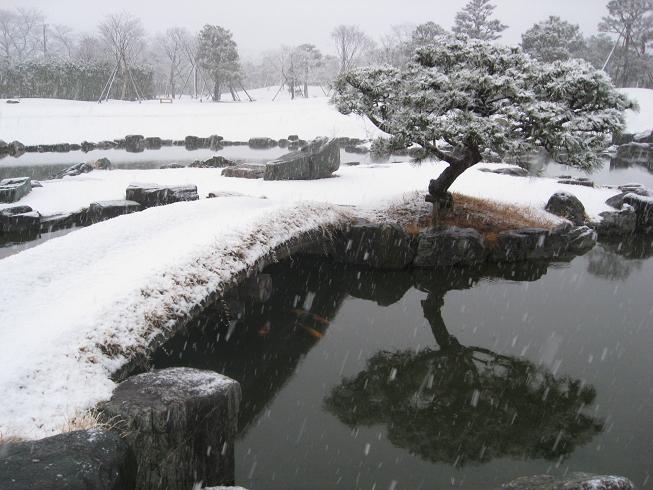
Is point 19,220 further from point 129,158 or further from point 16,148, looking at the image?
point 16,148

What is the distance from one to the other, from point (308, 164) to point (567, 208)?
7435 millimetres

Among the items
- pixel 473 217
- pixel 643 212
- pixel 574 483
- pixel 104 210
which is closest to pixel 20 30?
pixel 104 210

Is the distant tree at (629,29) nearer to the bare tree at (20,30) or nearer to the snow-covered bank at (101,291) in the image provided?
the snow-covered bank at (101,291)

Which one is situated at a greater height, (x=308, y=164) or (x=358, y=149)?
(x=358, y=149)

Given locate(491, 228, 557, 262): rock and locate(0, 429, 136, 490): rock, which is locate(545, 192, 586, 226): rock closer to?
locate(491, 228, 557, 262): rock

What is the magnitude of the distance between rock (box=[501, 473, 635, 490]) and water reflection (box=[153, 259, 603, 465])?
3.85ft

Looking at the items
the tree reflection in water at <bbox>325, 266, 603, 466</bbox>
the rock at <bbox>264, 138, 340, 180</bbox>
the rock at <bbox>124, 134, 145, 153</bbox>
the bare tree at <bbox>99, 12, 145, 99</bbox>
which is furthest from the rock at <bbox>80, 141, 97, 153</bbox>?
the tree reflection in water at <bbox>325, 266, 603, 466</bbox>

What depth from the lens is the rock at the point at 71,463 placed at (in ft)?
8.73

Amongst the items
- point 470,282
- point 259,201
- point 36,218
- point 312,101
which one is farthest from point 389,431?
point 312,101

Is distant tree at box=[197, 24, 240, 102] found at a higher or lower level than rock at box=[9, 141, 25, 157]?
higher

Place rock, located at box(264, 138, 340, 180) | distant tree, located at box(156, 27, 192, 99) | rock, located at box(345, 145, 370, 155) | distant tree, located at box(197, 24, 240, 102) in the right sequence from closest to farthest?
1. rock, located at box(264, 138, 340, 180)
2. rock, located at box(345, 145, 370, 155)
3. distant tree, located at box(197, 24, 240, 102)
4. distant tree, located at box(156, 27, 192, 99)

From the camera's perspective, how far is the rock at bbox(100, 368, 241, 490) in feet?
11.9

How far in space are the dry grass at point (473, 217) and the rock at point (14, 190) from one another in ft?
31.8

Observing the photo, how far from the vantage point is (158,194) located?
12797 mm
